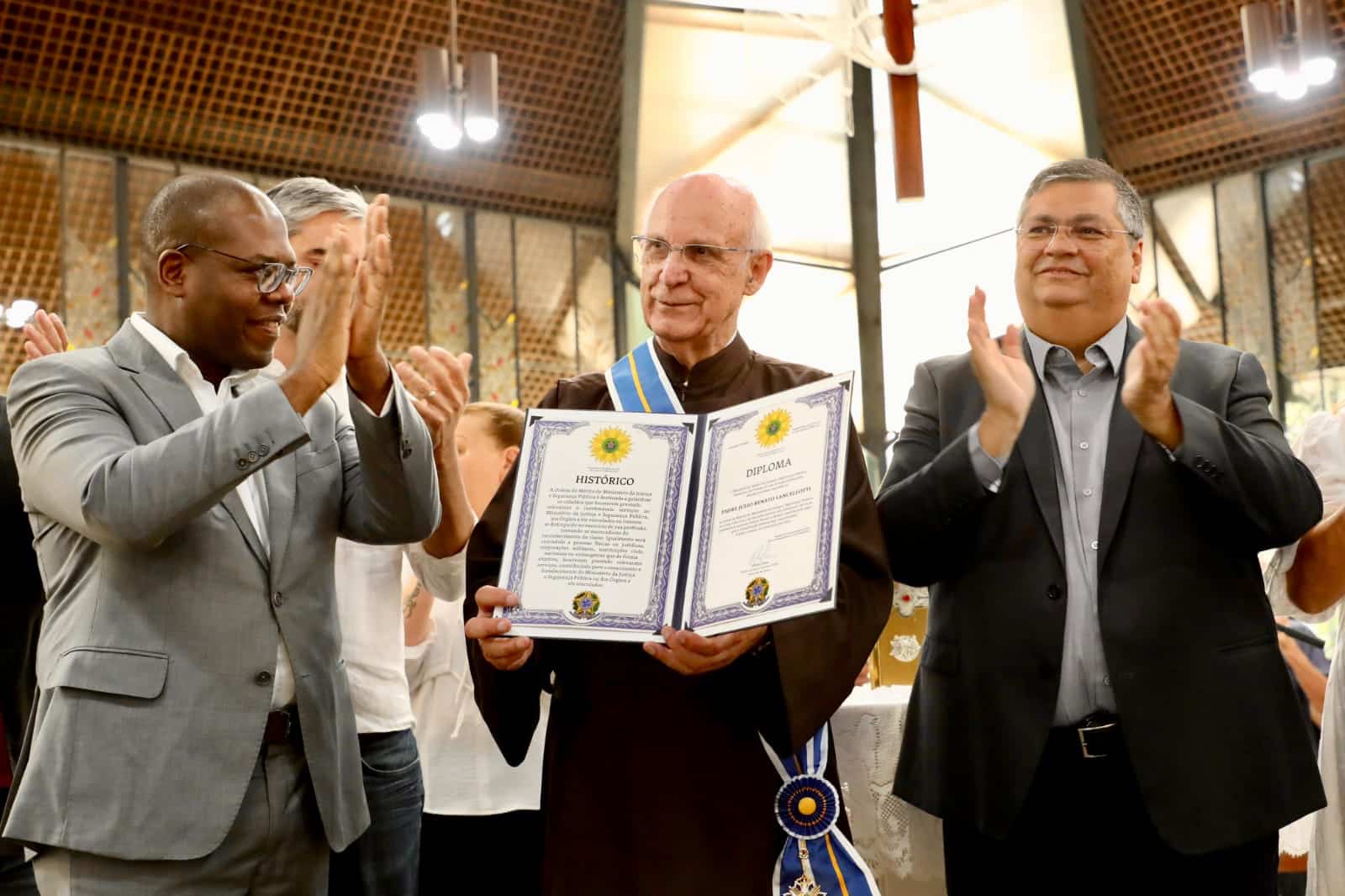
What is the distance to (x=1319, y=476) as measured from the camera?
2.83 meters

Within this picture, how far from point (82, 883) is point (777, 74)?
28.0ft

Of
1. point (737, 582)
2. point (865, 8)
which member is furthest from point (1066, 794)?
point (865, 8)

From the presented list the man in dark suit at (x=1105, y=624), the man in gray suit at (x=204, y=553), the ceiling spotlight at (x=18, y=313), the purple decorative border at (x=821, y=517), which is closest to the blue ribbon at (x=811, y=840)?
the man in dark suit at (x=1105, y=624)

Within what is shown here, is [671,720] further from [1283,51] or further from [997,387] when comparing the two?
[1283,51]

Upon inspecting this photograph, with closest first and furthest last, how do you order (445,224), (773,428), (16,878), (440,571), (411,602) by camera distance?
(773,428) → (440,571) → (16,878) → (411,602) → (445,224)

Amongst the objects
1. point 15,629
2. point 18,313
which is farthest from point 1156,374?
point 18,313

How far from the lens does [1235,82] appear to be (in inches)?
329

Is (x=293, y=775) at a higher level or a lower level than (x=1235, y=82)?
lower

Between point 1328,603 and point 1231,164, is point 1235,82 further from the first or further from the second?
point 1328,603

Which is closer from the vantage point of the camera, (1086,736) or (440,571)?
(1086,736)

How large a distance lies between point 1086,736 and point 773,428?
2.34ft

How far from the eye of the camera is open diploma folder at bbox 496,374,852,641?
2.06 metres

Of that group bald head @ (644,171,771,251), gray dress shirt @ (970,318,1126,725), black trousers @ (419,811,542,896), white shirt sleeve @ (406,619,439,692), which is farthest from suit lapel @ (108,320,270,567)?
black trousers @ (419,811,542,896)

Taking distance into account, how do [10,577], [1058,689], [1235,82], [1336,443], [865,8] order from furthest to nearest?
1. [1235,82]
2. [865,8]
3. [10,577]
4. [1336,443]
5. [1058,689]
